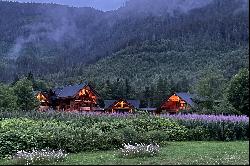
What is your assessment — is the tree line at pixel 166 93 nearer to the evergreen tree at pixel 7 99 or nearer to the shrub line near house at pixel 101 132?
the evergreen tree at pixel 7 99

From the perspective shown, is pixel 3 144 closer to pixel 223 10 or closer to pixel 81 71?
pixel 81 71

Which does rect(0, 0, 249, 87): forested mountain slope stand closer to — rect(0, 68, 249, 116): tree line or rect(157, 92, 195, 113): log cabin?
rect(0, 68, 249, 116): tree line

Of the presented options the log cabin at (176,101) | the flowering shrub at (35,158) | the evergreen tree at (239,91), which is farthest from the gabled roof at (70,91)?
the flowering shrub at (35,158)

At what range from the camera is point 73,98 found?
218 feet

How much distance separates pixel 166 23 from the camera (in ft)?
655

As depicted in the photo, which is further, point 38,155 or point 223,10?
point 223,10

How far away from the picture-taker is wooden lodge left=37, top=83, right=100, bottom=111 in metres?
66.7

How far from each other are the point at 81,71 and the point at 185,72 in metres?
34.3

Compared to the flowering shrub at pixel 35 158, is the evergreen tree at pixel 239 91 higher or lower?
higher

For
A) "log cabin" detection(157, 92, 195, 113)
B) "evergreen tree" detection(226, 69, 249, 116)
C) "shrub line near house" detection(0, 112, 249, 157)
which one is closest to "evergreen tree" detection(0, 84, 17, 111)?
"shrub line near house" detection(0, 112, 249, 157)

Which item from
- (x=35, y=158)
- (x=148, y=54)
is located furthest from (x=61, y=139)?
(x=148, y=54)

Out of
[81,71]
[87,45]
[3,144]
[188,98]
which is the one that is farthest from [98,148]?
[87,45]

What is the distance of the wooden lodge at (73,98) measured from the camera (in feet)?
219

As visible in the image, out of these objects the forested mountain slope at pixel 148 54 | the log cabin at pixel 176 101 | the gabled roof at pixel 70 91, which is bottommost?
the log cabin at pixel 176 101
